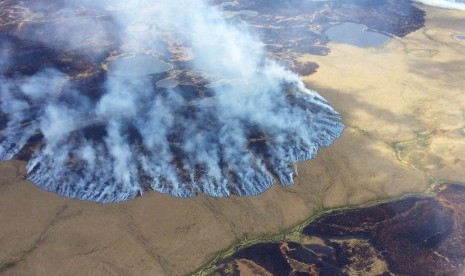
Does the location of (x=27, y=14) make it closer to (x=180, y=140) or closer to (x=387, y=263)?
(x=180, y=140)

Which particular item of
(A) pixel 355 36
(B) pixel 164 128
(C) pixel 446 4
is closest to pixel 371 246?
(B) pixel 164 128

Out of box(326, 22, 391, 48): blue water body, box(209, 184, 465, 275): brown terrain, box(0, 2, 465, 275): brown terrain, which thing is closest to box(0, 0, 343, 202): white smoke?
box(0, 2, 465, 275): brown terrain

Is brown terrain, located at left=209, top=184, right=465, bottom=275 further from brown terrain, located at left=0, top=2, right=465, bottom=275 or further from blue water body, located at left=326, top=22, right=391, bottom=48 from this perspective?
blue water body, located at left=326, top=22, right=391, bottom=48

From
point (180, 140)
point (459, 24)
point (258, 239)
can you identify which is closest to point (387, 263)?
point (258, 239)

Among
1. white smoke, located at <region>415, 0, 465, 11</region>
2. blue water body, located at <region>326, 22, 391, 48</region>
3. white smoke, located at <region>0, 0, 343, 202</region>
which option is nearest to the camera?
white smoke, located at <region>0, 0, 343, 202</region>

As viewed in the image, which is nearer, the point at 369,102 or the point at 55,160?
the point at 55,160

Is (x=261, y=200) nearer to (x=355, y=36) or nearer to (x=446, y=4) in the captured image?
(x=355, y=36)
